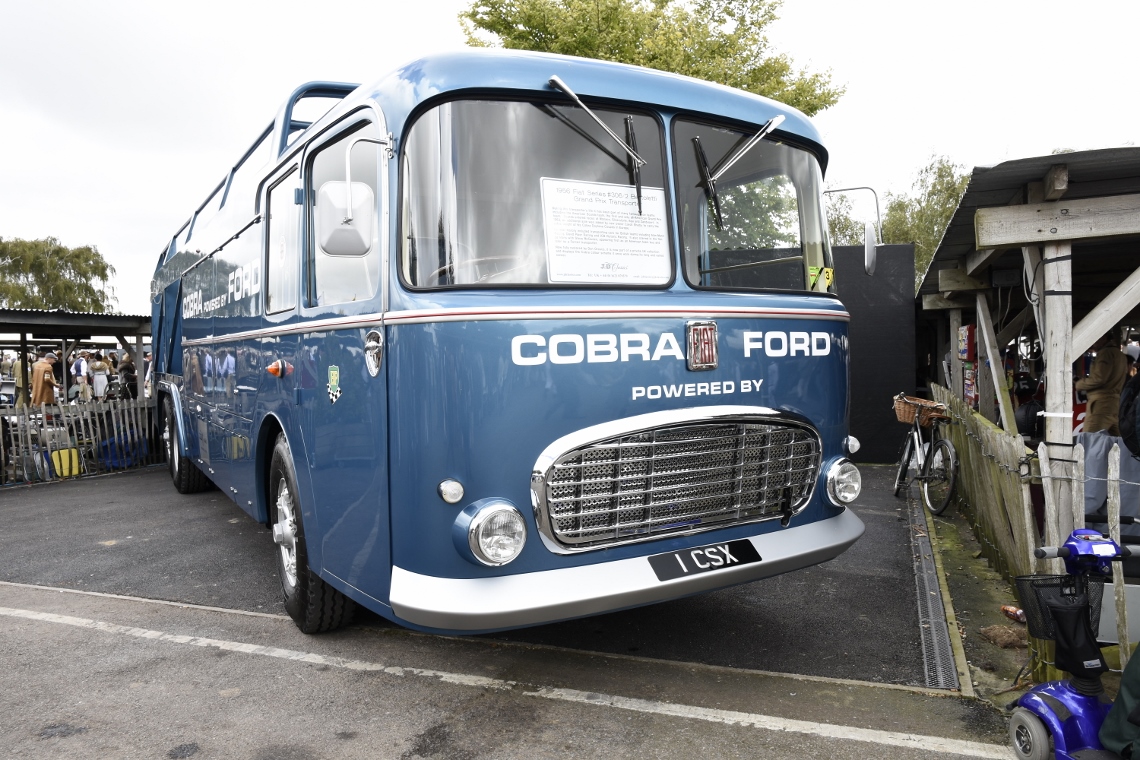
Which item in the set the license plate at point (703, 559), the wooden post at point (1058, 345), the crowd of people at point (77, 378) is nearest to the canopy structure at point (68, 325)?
the crowd of people at point (77, 378)

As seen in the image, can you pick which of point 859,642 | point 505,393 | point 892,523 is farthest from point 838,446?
point 892,523

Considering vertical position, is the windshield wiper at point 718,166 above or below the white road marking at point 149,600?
above

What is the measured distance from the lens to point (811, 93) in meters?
17.4

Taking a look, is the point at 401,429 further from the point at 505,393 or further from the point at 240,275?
the point at 240,275

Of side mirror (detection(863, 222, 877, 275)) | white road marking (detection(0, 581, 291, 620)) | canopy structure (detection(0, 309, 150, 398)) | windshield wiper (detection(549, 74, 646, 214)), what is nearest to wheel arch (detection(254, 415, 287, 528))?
white road marking (detection(0, 581, 291, 620))

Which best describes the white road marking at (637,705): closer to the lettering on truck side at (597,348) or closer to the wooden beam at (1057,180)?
the lettering on truck side at (597,348)

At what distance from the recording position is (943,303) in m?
10.1

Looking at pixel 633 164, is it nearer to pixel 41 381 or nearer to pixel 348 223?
pixel 348 223

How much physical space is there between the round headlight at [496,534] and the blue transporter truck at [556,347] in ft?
0.04

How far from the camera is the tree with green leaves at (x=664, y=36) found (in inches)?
598

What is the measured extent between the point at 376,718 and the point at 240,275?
3.48 m

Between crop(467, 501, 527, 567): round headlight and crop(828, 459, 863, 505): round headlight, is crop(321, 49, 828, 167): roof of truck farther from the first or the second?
crop(828, 459, 863, 505): round headlight

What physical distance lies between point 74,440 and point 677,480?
11.1 metres

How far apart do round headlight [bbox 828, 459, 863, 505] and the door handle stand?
2.30 m
